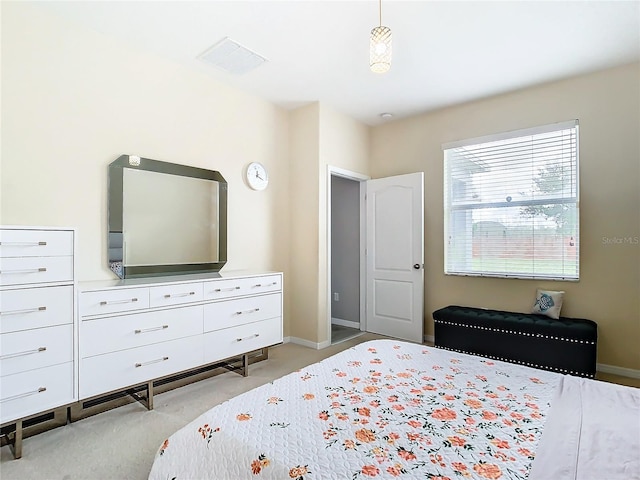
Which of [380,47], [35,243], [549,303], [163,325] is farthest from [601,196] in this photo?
[35,243]

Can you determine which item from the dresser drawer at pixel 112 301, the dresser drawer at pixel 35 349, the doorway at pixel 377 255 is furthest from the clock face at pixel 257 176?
the dresser drawer at pixel 35 349

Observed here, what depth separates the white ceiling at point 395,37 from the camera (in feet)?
7.92

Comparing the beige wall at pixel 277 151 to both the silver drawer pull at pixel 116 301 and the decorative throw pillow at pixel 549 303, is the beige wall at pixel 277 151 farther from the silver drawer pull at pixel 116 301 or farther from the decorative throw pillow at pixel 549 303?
the silver drawer pull at pixel 116 301

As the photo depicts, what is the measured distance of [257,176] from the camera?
3887 mm

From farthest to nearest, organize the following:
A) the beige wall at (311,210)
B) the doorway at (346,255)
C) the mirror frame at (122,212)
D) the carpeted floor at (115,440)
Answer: the doorway at (346,255), the beige wall at (311,210), the mirror frame at (122,212), the carpeted floor at (115,440)

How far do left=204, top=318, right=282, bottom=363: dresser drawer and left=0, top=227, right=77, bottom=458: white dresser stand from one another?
0.96 meters

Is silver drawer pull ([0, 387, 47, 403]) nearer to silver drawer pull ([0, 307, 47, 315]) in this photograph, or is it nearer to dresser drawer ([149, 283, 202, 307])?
silver drawer pull ([0, 307, 47, 315])

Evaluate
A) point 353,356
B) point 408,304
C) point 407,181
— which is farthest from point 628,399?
point 407,181

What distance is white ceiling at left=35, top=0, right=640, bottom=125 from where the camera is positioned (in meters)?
2.41

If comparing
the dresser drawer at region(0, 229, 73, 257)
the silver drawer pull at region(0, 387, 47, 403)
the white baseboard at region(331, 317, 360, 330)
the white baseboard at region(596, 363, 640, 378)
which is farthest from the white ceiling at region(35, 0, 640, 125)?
the white baseboard at region(331, 317, 360, 330)

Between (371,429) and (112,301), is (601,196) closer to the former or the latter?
(371,429)

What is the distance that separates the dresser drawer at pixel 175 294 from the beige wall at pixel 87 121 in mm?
539

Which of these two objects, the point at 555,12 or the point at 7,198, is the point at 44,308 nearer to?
the point at 7,198

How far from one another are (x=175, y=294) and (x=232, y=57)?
205 centimetres
